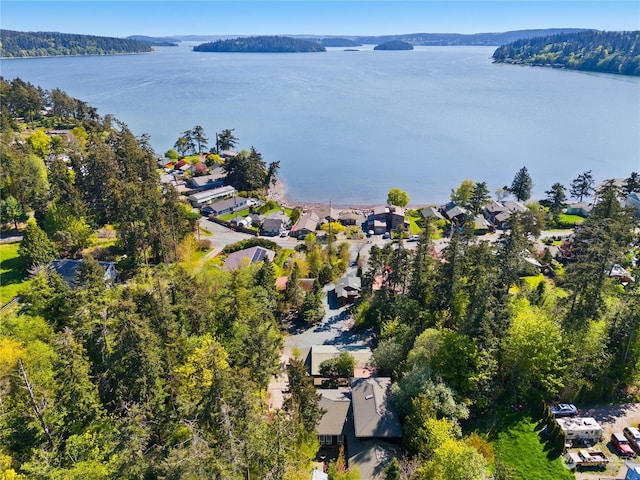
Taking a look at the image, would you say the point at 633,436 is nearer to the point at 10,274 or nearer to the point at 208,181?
the point at 10,274

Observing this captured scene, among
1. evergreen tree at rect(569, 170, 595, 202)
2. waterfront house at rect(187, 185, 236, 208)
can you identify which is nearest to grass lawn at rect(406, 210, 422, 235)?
evergreen tree at rect(569, 170, 595, 202)

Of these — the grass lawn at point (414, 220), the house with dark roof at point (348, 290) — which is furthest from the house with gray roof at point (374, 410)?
the grass lawn at point (414, 220)

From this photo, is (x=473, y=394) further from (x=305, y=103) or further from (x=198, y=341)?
(x=305, y=103)

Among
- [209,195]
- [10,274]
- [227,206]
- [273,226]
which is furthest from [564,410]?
[209,195]

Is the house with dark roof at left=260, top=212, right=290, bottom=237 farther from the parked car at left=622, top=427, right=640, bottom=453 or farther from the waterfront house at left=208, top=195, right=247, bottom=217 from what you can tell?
the parked car at left=622, top=427, right=640, bottom=453

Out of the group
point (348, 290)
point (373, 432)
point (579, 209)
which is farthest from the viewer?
point (579, 209)
